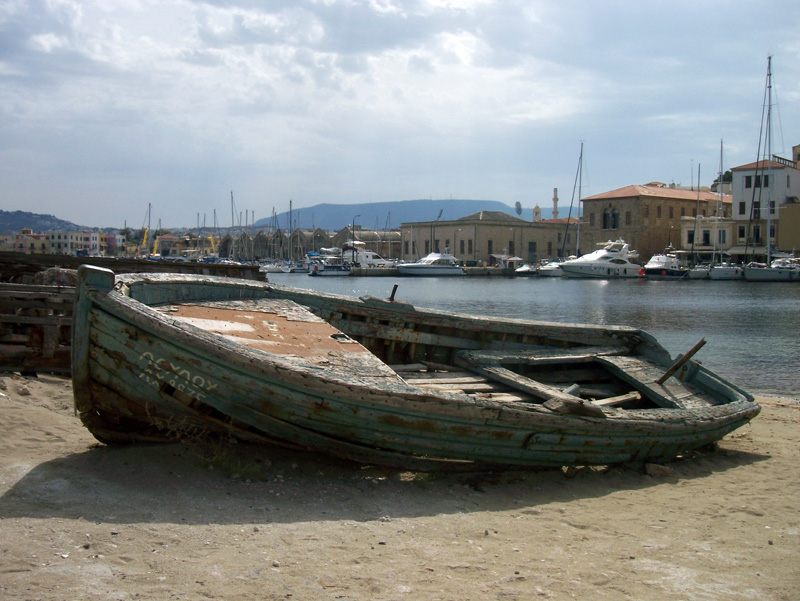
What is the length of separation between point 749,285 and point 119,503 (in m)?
56.9

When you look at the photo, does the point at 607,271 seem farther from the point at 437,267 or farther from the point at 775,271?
the point at 437,267

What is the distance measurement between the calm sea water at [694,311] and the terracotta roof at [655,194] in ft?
53.2

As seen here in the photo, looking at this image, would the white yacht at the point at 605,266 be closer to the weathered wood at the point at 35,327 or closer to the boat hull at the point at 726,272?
the boat hull at the point at 726,272

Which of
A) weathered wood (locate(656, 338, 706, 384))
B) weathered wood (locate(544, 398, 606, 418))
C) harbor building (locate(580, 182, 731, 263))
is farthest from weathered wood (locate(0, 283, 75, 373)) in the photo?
harbor building (locate(580, 182, 731, 263))

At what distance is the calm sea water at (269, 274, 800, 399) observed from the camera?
1742cm

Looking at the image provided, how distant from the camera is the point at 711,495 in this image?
584 centimetres

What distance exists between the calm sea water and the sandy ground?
30.7ft

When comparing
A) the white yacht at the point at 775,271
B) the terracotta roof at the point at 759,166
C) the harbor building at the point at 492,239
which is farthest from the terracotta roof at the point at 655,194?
the white yacht at the point at 775,271

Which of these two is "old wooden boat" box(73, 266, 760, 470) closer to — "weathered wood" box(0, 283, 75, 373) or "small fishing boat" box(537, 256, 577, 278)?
"weathered wood" box(0, 283, 75, 373)

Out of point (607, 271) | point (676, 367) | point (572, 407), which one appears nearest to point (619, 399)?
point (676, 367)

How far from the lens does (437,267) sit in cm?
7675

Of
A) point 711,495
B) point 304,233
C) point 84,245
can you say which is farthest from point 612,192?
point 84,245

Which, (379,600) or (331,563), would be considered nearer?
(379,600)

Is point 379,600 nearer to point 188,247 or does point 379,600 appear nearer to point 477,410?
point 477,410
